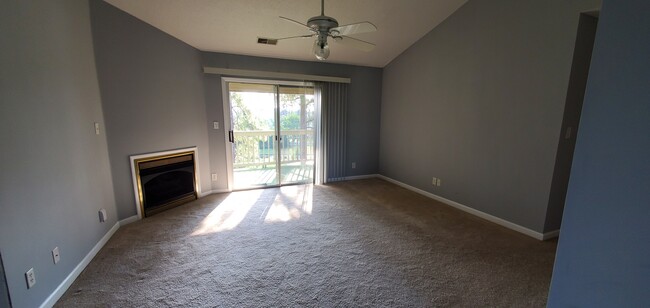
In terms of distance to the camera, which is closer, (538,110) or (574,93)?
(574,93)

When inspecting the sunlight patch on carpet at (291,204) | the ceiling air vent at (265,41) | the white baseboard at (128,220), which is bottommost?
the sunlight patch on carpet at (291,204)

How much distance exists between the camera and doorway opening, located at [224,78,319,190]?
13.9ft

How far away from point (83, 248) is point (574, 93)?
489 centimetres

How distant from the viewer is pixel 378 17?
3.24 m

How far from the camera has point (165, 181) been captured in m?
3.37

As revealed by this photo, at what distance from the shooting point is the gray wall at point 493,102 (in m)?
2.51

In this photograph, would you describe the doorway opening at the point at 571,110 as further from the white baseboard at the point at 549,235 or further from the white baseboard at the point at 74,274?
the white baseboard at the point at 74,274

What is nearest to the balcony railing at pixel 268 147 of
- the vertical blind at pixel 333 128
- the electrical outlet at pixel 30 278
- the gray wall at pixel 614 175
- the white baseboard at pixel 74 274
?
the vertical blind at pixel 333 128

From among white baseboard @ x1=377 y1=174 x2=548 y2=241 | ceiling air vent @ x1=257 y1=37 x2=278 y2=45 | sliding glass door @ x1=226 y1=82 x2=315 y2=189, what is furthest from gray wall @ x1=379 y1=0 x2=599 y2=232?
ceiling air vent @ x1=257 y1=37 x2=278 y2=45

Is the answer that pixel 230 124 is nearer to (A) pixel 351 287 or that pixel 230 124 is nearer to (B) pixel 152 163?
(B) pixel 152 163

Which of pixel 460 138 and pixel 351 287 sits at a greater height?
pixel 460 138

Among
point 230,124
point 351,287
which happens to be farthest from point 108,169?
point 351,287

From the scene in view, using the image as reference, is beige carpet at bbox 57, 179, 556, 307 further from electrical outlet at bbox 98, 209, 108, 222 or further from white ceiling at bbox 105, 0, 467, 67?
white ceiling at bbox 105, 0, 467, 67

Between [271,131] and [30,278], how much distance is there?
3.55m
